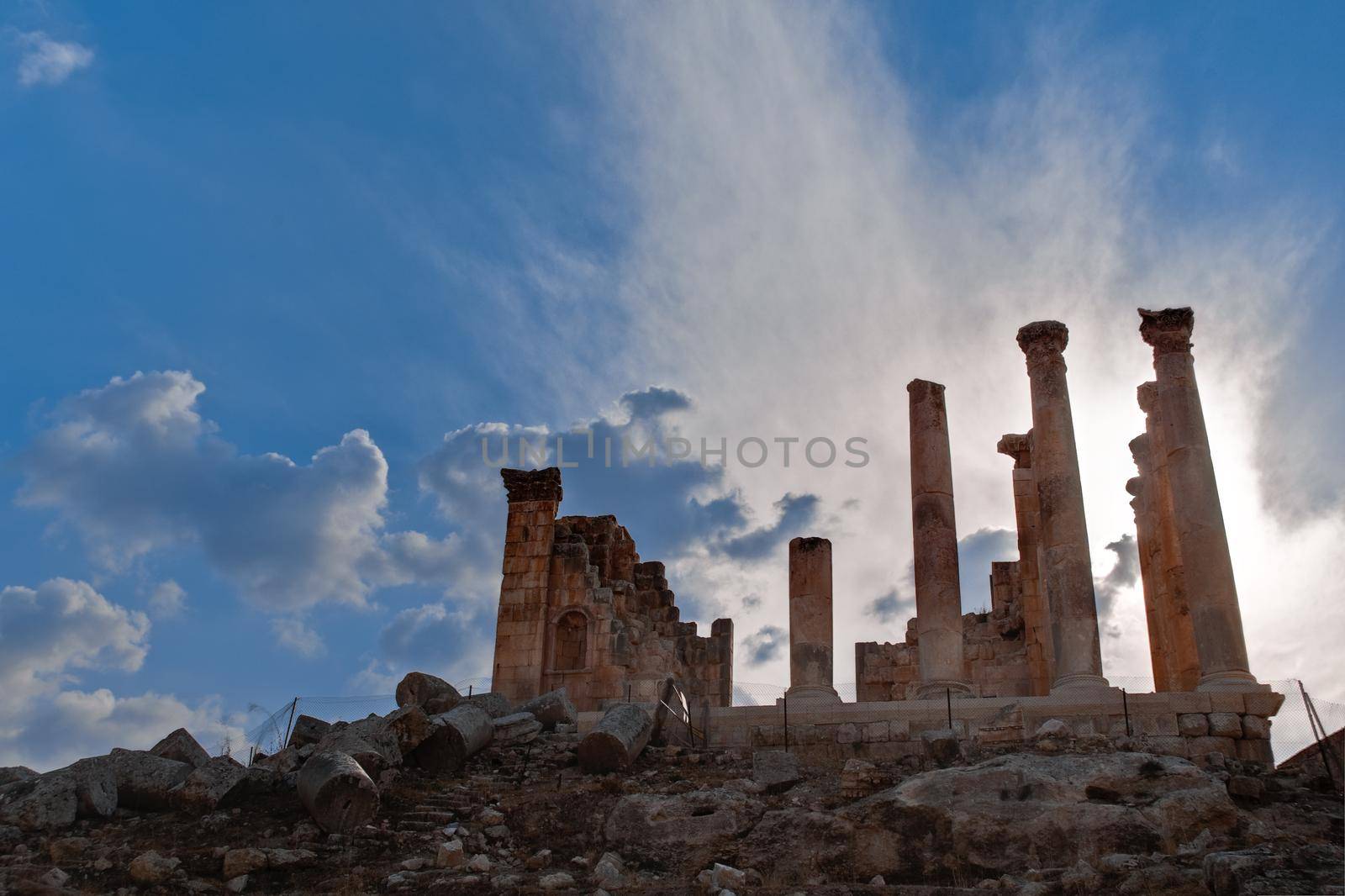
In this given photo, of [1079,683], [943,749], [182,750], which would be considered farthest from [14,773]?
[1079,683]

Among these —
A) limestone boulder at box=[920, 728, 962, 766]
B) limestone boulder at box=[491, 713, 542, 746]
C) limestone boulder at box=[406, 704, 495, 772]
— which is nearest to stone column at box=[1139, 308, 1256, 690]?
limestone boulder at box=[920, 728, 962, 766]

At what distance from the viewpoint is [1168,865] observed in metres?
11.1

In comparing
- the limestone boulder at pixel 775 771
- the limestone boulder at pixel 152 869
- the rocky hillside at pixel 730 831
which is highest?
the limestone boulder at pixel 775 771

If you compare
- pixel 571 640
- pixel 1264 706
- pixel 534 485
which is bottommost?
pixel 1264 706

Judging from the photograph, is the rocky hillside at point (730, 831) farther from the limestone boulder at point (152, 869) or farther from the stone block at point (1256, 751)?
the stone block at point (1256, 751)

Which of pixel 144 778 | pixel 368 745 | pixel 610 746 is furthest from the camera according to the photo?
pixel 610 746

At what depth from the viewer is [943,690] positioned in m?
21.2

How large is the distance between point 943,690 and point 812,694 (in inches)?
92.0

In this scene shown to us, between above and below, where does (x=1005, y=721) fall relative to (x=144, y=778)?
above

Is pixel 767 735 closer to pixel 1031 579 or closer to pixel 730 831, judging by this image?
pixel 730 831

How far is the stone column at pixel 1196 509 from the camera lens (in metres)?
20.1

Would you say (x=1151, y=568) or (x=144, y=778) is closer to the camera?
(x=144, y=778)

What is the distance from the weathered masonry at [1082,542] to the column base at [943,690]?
0.10ft

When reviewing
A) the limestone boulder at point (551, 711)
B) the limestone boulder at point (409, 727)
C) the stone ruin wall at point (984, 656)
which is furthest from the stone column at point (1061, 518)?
the limestone boulder at point (409, 727)
